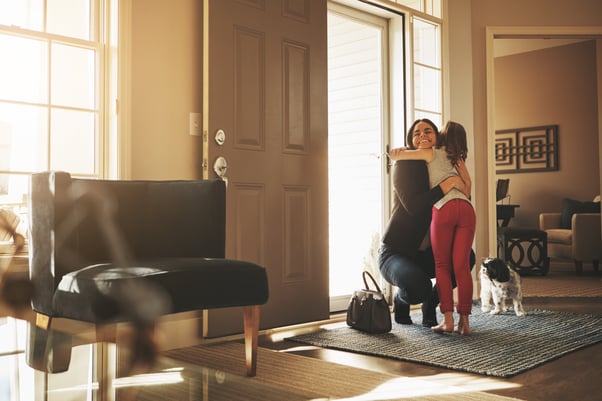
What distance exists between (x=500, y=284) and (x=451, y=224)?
1069mm

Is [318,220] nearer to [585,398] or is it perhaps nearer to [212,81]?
[212,81]

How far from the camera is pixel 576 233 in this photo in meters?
7.44

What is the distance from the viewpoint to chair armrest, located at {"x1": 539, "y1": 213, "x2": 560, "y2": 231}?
8297 mm

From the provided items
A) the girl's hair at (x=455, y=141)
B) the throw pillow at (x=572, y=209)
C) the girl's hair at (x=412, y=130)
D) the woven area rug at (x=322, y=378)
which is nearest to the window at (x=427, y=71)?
the girl's hair at (x=412, y=130)

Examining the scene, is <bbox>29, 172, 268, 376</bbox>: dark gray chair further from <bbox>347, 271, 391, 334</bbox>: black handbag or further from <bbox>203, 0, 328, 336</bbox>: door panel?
<bbox>347, 271, 391, 334</bbox>: black handbag

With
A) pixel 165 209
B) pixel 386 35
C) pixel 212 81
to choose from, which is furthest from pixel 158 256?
pixel 386 35

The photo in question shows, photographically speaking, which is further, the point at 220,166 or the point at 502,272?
the point at 502,272

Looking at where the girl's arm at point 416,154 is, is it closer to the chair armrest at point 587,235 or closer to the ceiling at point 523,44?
the chair armrest at point 587,235

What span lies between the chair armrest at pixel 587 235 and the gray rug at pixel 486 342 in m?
3.32

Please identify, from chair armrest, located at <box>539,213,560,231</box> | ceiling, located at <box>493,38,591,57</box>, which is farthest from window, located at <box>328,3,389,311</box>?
ceiling, located at <box>493,38,591,57</box>

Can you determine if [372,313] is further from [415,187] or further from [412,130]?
[412,130]

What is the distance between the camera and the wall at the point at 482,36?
5.50m

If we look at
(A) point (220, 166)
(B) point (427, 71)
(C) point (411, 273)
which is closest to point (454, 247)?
(C) point (411, 273)

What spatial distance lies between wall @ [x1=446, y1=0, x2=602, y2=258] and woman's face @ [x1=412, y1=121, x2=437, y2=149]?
1.72 metres
